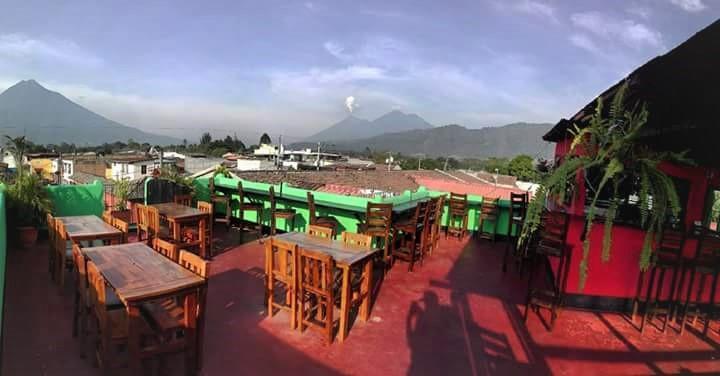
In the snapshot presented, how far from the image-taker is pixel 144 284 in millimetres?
2621

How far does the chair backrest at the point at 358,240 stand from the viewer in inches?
163

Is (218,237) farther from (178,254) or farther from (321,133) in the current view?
(321,133)

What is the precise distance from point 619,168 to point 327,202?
13.4ft

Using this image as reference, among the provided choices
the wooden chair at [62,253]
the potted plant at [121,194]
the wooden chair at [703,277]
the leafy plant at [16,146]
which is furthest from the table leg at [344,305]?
the leafy plant at [16,146]

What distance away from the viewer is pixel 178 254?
3301mm

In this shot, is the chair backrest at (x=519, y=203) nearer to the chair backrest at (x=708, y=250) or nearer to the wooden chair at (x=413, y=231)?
the wooden chair at (x=413, y=231)

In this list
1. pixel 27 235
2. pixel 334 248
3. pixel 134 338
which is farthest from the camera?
pixel 27 235

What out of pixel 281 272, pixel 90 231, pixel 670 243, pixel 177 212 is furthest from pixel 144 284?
pixel 670 243

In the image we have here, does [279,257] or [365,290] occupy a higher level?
[279,257]

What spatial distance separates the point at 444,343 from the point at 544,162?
493 centimetres

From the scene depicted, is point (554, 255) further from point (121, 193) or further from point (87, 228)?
point (121, 193)

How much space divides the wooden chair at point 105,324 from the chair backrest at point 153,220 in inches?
90.1

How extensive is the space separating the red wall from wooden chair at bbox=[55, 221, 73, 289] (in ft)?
18.5

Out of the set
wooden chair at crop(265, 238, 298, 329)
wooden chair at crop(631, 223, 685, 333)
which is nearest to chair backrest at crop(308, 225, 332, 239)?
wooden chair at crop(265, 238, 298, 329)
